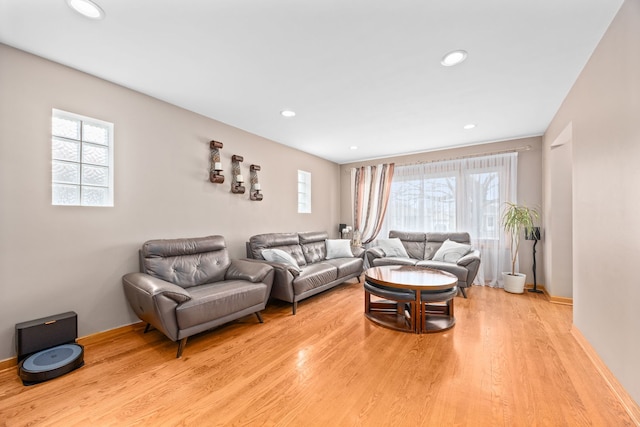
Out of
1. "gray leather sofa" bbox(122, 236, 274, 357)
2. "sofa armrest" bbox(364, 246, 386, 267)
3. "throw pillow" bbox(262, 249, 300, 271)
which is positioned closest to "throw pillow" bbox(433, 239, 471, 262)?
"sofa armrest" bbox(364, 246, 386, 267)

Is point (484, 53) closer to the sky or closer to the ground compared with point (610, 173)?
closer to the sky

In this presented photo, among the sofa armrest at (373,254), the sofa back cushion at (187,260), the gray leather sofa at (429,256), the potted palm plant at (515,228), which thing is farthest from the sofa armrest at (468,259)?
the sofa back cushion at (187,260)

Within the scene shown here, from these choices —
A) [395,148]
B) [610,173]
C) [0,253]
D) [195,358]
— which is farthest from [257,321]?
[395,148]

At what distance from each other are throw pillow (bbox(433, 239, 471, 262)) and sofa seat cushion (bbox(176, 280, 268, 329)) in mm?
2988

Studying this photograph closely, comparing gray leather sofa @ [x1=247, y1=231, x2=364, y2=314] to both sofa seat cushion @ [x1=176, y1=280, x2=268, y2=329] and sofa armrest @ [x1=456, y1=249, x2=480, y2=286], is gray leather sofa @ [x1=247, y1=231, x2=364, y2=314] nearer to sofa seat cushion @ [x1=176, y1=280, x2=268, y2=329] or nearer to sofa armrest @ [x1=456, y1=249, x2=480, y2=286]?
sofa seat cushion @ [x1=176, y1=280, x2=268, y2=329]

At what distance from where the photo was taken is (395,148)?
5.07 metres

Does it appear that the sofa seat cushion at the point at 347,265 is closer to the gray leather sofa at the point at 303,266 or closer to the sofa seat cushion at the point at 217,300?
A: the gray leather sofa at the point at 303,266

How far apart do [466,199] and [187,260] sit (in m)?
4.60

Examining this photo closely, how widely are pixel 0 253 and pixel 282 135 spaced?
3309mm

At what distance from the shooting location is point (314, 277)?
362 centimetres

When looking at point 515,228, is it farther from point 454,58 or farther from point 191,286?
point 191,286

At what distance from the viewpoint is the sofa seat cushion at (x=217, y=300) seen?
2.30m

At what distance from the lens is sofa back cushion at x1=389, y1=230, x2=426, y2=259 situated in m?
4.95

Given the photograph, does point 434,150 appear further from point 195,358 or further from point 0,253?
point 0,253
